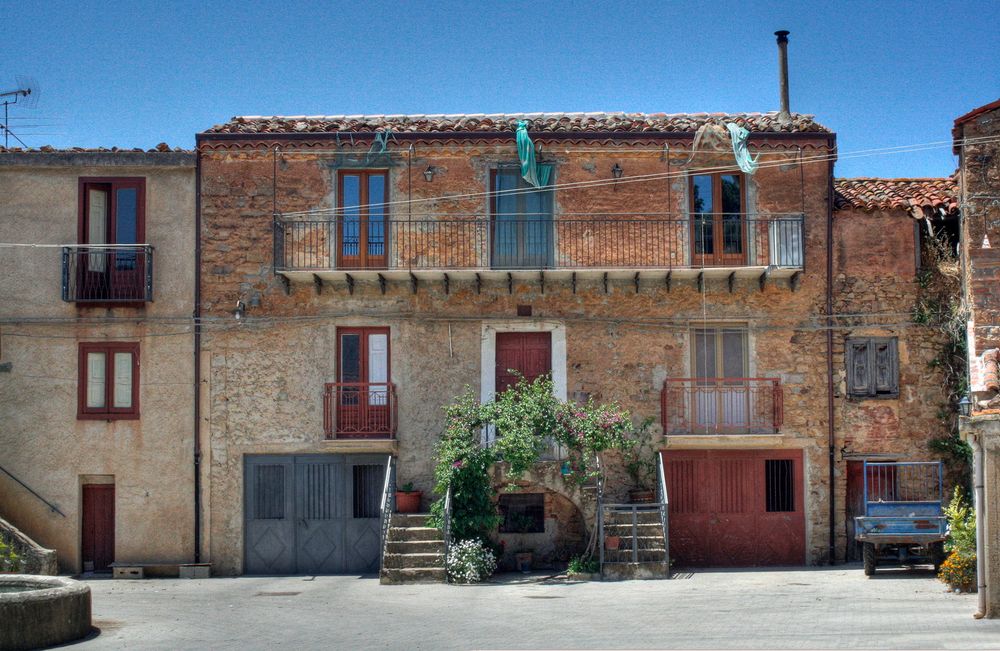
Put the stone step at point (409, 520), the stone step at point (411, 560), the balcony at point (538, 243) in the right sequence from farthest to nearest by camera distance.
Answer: the balcony at point (538, 243), the stone step at point (409, 520), the stone step at point (411, 560)

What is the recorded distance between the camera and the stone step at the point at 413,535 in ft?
69.6

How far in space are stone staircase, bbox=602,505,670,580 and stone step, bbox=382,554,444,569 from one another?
2854 millimetres

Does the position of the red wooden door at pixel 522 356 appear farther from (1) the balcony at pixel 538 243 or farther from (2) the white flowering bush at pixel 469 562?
(2) the white flowering bush at pixel 469 562

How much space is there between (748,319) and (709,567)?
469cm

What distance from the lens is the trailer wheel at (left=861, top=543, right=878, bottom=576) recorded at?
1997cm

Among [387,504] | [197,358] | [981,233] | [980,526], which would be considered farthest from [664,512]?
[197,358]

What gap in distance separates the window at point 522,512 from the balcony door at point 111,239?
8.04 metres

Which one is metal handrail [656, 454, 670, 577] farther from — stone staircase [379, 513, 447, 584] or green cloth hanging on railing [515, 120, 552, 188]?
green cloth hanging on railing [515, 120, 552, 188]

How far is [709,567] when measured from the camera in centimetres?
Answer: 2239

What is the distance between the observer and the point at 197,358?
75.2ft

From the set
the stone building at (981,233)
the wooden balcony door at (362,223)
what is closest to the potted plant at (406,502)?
the wooden balcony door at (362,223)

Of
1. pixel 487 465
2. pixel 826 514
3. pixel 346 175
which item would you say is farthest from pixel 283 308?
pixel 826 514

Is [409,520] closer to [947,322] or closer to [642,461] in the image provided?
[642,461]

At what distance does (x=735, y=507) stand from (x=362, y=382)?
739cm
